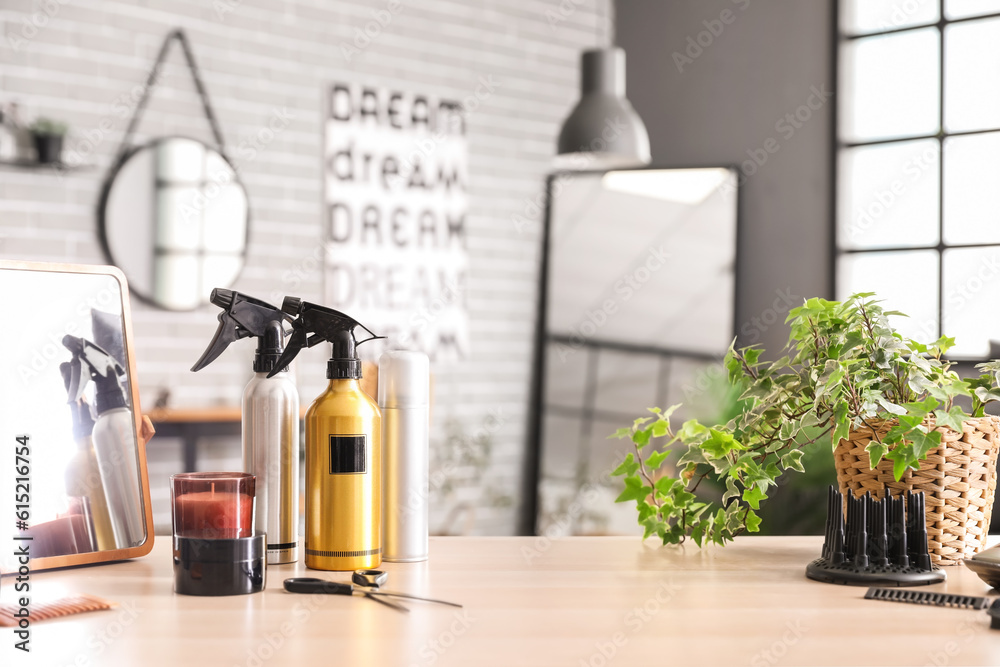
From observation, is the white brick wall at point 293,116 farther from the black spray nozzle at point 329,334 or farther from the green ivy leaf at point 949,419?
the green ivy leaf at point 949,419

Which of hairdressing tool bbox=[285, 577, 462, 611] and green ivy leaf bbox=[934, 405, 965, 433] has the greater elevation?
green ivy leaf bbox=[934, 405, 965, 433]

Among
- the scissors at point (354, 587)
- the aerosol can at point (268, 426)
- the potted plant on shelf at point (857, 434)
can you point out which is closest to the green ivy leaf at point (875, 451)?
the potted plant on shelf at point (857, 434)

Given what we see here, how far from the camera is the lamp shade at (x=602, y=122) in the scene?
3.51 metres

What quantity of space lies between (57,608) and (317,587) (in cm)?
23

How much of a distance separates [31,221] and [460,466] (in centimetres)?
200

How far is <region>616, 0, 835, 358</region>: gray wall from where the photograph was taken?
13.8ft

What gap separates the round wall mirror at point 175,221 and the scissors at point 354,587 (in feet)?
9.44

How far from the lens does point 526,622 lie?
864mm

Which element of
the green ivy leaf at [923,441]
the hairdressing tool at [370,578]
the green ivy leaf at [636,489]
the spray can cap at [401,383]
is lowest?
the hairdressing tool at [370,578]

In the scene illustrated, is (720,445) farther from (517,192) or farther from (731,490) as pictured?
(517,192)

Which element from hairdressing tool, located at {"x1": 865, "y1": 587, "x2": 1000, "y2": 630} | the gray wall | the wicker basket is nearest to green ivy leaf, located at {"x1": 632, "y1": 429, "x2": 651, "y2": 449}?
the wicker basket

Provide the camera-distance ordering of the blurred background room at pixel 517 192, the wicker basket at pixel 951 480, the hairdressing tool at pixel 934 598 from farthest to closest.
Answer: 1. the blurred background room at pixel 517 192
2. the wicker basket at pixel 951 480
3. the hairdressing tool at pixel 934 598

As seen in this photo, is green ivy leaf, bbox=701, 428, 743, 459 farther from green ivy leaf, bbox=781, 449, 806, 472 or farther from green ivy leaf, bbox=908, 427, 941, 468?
green ivy leaf, bbox=908, 427, 941, 468

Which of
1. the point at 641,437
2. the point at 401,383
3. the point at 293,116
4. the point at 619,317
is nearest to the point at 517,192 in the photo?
the point at 619,317
